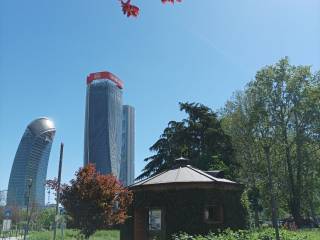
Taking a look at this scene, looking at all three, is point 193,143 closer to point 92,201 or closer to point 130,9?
point 92,201

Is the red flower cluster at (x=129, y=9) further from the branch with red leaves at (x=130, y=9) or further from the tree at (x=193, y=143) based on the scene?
the tree at (x=193, y=143)

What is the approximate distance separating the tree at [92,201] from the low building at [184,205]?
144 cm

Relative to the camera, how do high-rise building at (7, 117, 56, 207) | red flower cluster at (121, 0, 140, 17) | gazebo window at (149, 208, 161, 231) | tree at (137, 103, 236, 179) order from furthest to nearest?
high-rise building at (7, 117, 56, 207), tree at (137, 103, 236, 179), gazebo window at (149, 208, 161, 231), red flower cluster at (121, 0, 140, 17)

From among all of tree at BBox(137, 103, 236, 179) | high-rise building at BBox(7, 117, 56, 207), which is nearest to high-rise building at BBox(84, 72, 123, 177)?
high-rise building at BBox(7, 117, 56, 207)

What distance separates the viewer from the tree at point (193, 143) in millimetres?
47062

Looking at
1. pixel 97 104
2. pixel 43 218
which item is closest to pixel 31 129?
pixel 97 104

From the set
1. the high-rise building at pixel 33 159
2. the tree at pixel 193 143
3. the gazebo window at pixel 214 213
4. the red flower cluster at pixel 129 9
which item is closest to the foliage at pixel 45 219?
the tree at pixel 193 143

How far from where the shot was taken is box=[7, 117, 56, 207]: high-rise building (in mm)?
161875

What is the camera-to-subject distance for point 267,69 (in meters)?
49.4

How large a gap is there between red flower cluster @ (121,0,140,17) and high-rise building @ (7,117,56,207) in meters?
159

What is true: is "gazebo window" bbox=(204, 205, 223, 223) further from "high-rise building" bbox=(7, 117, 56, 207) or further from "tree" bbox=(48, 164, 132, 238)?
"high-rise building" bbox=(7, 117, 56, 207)

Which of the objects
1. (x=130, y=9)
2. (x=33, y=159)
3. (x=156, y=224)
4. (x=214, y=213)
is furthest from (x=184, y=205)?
(x=33, y=159)

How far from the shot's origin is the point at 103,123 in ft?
561

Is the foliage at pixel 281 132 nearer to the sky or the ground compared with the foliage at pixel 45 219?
nearer to the sky
